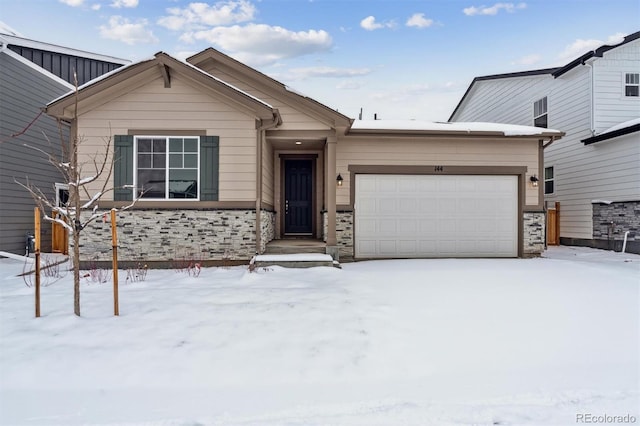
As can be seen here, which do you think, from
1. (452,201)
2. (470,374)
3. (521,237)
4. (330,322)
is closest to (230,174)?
(330,322)

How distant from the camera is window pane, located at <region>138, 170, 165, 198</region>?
819 centimetres

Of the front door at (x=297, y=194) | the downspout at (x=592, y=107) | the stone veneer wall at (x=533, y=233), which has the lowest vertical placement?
the stone veneer wall at (x=533, y=233)

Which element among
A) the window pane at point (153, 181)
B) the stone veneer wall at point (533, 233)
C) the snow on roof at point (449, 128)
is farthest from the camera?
the stone veneer wall at point (533, 233)

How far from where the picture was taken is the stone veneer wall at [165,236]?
8133 millimetres

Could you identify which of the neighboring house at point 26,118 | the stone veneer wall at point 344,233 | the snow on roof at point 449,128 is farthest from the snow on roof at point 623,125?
the neighboring house at point 26,118

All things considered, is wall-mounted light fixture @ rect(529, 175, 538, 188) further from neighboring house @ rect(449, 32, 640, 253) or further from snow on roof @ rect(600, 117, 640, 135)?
snow on roof @ rect(600, 117, 640, 135)

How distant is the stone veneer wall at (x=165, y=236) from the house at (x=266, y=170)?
2cm

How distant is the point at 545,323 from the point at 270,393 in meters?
3.49

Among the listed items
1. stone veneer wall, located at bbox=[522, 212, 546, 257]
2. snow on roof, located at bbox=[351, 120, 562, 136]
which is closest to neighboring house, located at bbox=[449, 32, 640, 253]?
stone veneer wall, located at bbox=[522, 212, 546, 257]

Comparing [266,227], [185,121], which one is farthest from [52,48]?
[266,227]

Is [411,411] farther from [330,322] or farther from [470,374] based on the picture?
[330,322]

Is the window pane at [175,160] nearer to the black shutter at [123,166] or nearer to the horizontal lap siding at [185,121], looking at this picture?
the horizontal lap siding at [185,121]

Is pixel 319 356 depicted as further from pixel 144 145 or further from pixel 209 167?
pixel 144 145

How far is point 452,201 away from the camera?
390 inches
